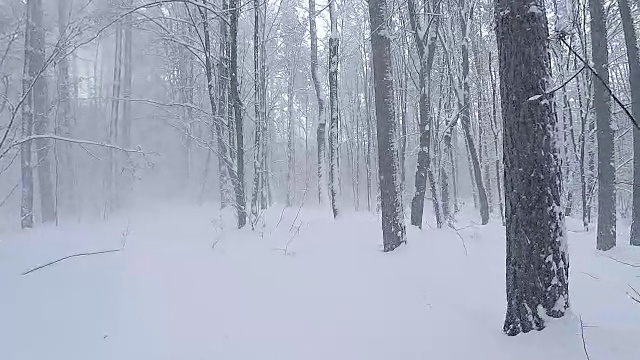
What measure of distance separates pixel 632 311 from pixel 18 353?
6.06 meters

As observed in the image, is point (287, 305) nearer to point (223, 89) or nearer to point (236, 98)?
point (236, 98)

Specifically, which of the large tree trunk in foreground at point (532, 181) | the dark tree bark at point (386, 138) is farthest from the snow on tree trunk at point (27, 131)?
the large tree trunk in foreground at point (532, 181)

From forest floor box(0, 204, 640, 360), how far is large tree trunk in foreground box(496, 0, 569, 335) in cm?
24

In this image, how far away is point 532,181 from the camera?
3.86m

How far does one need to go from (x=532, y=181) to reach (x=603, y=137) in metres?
8.22

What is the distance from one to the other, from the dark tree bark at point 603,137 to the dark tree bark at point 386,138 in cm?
540

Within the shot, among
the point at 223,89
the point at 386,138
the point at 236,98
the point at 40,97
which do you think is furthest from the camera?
the point at 40,97

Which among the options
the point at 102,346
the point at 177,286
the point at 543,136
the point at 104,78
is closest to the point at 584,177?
the point at 543,136

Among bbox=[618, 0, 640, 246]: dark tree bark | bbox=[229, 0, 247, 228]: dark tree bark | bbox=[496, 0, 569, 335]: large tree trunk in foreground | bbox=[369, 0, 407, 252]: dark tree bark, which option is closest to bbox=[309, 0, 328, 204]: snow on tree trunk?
bbox=[229, 0, 247, 228]: dark tree bark

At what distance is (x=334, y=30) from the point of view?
14.7 metres

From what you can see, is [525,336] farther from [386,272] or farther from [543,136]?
[386,272]

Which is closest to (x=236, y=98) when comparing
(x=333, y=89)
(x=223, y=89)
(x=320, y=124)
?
(x=223, y=89)

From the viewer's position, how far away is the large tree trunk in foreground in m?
3.81

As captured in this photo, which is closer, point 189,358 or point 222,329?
point 189,358
